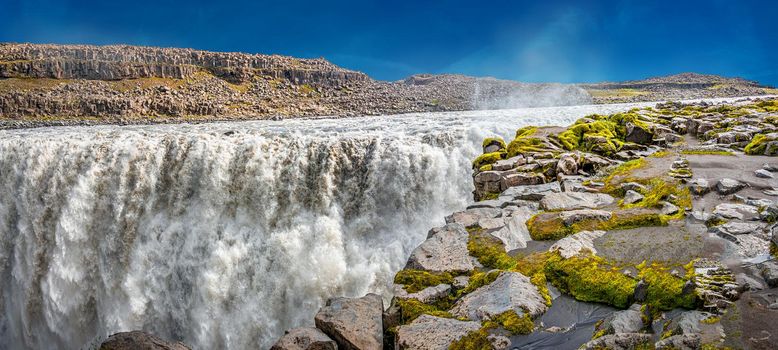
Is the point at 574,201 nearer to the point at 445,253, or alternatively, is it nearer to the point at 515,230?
the point at 515,230

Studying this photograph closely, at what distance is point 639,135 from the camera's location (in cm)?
1830

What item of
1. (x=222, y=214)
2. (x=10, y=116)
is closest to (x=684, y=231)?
(x=222, y=214)

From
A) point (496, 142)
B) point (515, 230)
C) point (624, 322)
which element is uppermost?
point (496, 142)

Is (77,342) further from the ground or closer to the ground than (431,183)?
closer to the ground

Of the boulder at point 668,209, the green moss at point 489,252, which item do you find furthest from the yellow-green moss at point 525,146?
the green moss at point 489,252

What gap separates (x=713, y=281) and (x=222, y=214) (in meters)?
16.9

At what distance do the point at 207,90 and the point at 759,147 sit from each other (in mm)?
121568

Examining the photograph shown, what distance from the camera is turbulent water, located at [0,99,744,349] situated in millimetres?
15805

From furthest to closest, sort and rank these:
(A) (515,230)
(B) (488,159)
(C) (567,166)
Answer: (B) (488,159)
(C) (567,166)
(A) (515,230)

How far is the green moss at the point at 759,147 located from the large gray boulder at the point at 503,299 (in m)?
11.7

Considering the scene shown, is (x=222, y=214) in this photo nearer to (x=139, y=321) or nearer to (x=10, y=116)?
(x=139, y=321)

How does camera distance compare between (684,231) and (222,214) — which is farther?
(222,214)

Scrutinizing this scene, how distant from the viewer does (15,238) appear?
21094mm

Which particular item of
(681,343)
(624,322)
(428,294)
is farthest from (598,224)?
(681,343)
